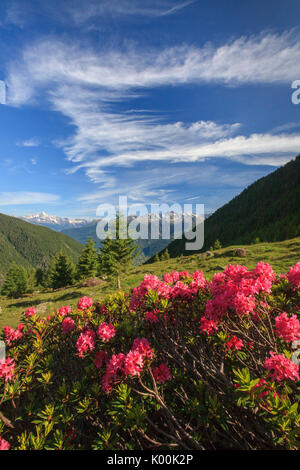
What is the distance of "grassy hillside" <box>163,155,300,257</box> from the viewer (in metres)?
87.1

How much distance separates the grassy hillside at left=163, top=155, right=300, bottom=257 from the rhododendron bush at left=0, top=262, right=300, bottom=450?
81.0 metres

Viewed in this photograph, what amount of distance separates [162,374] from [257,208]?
4797 inches

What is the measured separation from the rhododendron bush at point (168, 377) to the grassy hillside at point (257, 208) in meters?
81.0

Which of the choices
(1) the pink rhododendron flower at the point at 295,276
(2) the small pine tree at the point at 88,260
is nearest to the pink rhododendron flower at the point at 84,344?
(1) the pink rhododendron flower at the point at 295,276

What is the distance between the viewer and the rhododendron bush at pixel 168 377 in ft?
6.66

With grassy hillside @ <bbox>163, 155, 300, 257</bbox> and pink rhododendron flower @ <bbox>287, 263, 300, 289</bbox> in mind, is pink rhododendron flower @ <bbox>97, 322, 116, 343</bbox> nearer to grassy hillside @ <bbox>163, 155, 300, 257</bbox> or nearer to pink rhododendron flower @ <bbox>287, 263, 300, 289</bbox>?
pink rhododendron flower @ <bbox>287, 263, 300, 289</bbox>

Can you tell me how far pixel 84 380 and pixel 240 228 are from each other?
4048 inches

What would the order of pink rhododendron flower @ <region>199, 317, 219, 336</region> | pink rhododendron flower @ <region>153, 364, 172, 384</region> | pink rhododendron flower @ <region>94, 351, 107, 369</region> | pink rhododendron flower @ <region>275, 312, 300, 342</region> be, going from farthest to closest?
pink rhododendron flower @ <region>94, 351, 107, 369</region>, pink rhododendron flower @ <region>199, 317, 219, 336</region>, pink rhododendron flower @ <region>153, 364, 172, 384</region>, pink rhododendron flower @ <region>275, 312, 300, 342</region>

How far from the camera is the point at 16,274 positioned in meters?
52.8

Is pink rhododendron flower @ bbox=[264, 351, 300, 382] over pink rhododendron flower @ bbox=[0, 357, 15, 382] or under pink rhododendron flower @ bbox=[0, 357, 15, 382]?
over

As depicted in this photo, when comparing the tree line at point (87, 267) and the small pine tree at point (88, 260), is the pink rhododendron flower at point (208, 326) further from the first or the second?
the small pine tree at point (88, 260)

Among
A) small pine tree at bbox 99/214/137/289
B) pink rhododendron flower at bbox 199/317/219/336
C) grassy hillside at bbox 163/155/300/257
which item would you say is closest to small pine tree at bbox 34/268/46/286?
small pine tree at bbox 99/214/137/289
